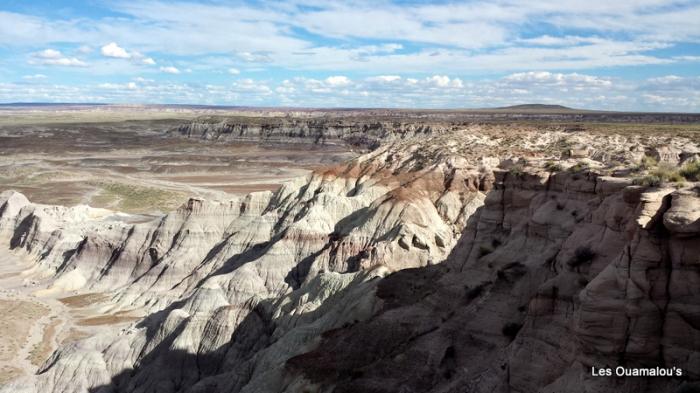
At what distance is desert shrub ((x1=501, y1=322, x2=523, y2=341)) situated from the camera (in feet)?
63.3

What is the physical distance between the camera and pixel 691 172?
16.2 meters

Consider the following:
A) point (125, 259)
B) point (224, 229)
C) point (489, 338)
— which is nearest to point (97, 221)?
point (125, 259)

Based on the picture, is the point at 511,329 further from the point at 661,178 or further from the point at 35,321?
the point at 35,321

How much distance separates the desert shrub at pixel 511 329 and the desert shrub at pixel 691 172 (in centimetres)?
656

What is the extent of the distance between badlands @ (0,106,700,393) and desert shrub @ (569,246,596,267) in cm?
5

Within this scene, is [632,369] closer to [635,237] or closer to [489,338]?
[635,237]

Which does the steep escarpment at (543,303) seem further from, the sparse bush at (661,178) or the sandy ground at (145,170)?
the sandy ground at (145,170)

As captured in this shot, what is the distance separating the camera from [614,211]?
16.8m

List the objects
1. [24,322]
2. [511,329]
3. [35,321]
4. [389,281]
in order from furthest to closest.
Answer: [35,321]
[24,322]
[389,281]
[511,329]

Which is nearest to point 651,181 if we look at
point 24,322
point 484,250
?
point 484,250

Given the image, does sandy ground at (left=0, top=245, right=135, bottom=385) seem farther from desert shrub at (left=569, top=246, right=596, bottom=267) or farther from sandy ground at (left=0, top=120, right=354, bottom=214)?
sandy ground at (left=0, top=120, right=354, bottom=214)

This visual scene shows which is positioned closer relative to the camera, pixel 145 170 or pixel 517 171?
pixel 517 171

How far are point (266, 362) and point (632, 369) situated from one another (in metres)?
16.5

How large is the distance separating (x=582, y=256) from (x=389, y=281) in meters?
12.5
